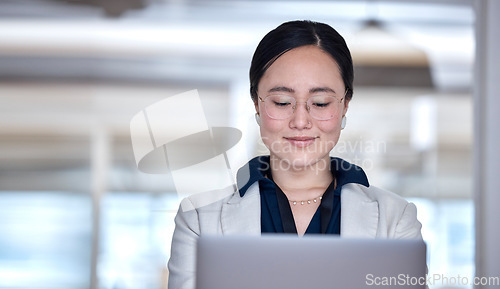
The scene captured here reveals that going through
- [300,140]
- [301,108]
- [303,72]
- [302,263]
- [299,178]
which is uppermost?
[303,72]

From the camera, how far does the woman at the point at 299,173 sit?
1.70m

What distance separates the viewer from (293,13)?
2.79 metres

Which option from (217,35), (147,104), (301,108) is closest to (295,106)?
(301,108)

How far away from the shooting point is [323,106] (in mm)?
1870

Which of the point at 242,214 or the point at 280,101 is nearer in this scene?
the point at 242,214

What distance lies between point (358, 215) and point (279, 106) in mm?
454

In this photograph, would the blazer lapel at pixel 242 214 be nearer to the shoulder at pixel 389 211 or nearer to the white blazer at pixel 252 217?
the white blazer at pixel 252 217

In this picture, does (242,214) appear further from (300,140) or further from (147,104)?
(147,104)

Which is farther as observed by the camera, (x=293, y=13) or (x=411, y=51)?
(x=411, y=51)

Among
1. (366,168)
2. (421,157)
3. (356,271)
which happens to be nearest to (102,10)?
(366,168)

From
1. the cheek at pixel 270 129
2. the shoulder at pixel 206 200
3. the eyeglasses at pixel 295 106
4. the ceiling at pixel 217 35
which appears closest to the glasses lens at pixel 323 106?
the eyeglasses at pixel 295 106

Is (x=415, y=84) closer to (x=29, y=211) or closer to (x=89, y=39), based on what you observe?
(x=89, y=39)

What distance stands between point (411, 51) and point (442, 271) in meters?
1.22

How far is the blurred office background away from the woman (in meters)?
0.82
